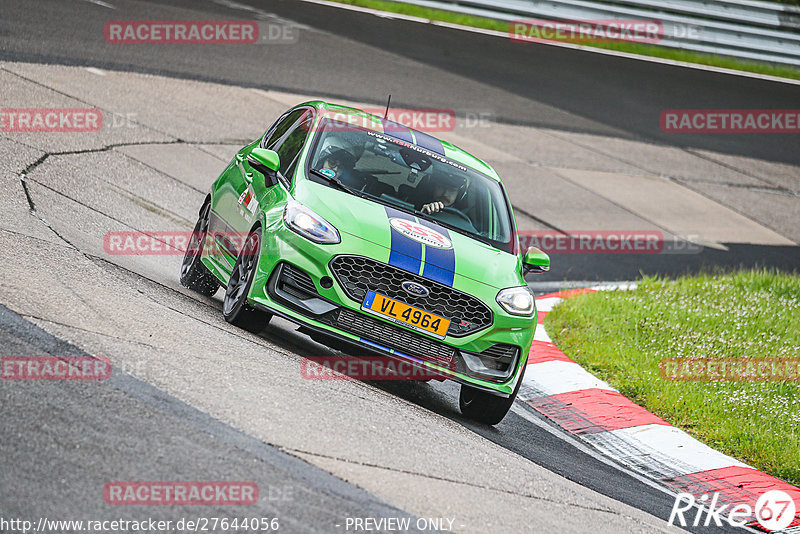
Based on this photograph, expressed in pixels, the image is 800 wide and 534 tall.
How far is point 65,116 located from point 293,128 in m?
4.97

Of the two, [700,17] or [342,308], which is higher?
[700,17]

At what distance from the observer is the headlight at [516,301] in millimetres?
6777

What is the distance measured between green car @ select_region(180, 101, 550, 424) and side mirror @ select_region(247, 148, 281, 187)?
0.01m

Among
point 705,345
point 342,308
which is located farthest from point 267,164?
point 705,345

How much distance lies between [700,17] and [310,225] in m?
19.8

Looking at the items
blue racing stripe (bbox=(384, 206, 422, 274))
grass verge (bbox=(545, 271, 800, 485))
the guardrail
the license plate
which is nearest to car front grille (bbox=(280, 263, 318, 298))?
the license plate

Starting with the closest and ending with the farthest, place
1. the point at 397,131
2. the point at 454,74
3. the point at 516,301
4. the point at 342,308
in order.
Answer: the point at 342,308 → the point at 516,301 → the point at 397,131 → the point at 454,74

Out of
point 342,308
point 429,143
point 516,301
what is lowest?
point 342,308

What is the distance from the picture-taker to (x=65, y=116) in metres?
12.1

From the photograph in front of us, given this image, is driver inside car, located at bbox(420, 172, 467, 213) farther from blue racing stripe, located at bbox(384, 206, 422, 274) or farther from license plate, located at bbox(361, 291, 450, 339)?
license plate, located at bbox(361, 291, 450, 339)

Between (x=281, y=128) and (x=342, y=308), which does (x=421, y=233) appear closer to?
(x=342, y=308)

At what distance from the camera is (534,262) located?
24.6ft

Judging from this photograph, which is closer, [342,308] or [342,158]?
[342,308]

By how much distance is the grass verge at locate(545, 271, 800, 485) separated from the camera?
7.66 meters
